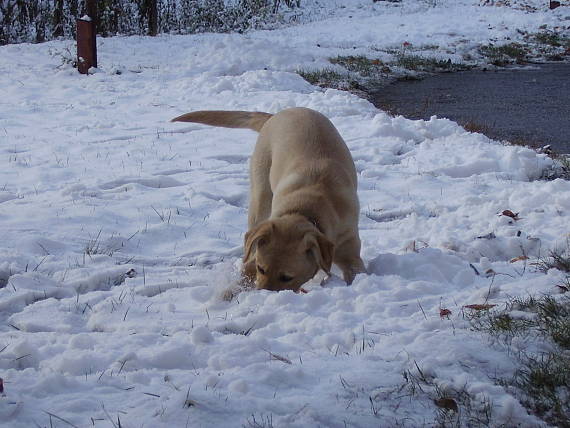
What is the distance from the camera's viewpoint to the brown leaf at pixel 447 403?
2.45 metres

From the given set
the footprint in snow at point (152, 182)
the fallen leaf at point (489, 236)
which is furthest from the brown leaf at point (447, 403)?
the footprint in snow at point (152, 182)

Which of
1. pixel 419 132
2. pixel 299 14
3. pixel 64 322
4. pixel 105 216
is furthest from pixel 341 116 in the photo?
pixel 299 14

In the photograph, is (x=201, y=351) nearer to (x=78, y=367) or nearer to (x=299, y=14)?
(x=78, y=367)

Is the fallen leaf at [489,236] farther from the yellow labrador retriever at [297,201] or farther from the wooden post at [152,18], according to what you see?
the wooden post at [152,18]

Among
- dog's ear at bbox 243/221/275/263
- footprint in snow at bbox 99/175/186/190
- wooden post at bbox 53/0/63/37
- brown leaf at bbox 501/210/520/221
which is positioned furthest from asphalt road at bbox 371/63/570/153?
wooden post at bbox 53/0/63/37

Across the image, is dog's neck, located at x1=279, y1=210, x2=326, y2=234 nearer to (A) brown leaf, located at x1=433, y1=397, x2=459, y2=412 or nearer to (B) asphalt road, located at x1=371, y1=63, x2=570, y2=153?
(A) brown leaf, located at x1=433, y1=397, x2=459, y2=412

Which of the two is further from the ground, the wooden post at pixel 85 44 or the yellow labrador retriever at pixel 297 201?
the wooden post at pixel 85 44

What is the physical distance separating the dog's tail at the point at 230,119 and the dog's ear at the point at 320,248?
208cm

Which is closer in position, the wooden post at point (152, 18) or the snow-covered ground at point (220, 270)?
the snow-covered ground at point (220, 270)

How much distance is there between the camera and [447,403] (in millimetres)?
2471

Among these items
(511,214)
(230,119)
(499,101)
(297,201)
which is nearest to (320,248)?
(297,201)

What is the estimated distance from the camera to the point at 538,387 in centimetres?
255

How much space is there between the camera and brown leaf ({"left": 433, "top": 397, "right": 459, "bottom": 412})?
2449 millimetres

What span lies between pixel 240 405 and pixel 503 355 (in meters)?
1.13
